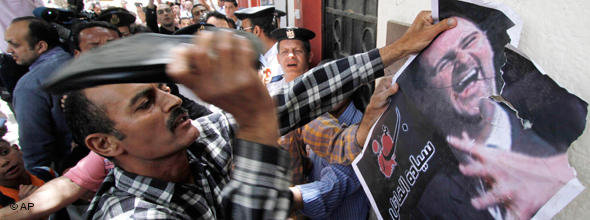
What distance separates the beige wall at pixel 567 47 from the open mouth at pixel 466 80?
0.38ft

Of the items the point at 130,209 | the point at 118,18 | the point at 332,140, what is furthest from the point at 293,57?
the point at 118,18

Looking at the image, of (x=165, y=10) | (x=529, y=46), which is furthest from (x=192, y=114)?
(x=165, y=10)

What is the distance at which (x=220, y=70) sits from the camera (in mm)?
441

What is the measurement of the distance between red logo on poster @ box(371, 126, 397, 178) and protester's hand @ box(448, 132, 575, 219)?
255 millimetres

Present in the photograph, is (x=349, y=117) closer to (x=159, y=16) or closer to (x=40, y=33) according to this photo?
(x=40, y=33)

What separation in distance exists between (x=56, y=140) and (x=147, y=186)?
5.19ft

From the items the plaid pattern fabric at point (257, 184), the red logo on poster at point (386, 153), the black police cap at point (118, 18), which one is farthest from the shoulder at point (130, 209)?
the black police cap at point (118, 18)

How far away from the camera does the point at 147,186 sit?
35.4 inches

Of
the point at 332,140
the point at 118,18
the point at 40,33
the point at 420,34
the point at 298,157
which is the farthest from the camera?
the point at 118,18

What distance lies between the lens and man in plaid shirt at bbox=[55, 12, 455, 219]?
0.55m

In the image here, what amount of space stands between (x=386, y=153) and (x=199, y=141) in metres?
0.65

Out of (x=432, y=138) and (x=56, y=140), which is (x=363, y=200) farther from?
(x=56, y=140)

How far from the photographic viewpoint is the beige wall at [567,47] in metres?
0.54

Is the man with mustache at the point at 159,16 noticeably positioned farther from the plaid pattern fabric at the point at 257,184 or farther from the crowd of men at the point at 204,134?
the plaid pattern fabric at the point at 257,184
